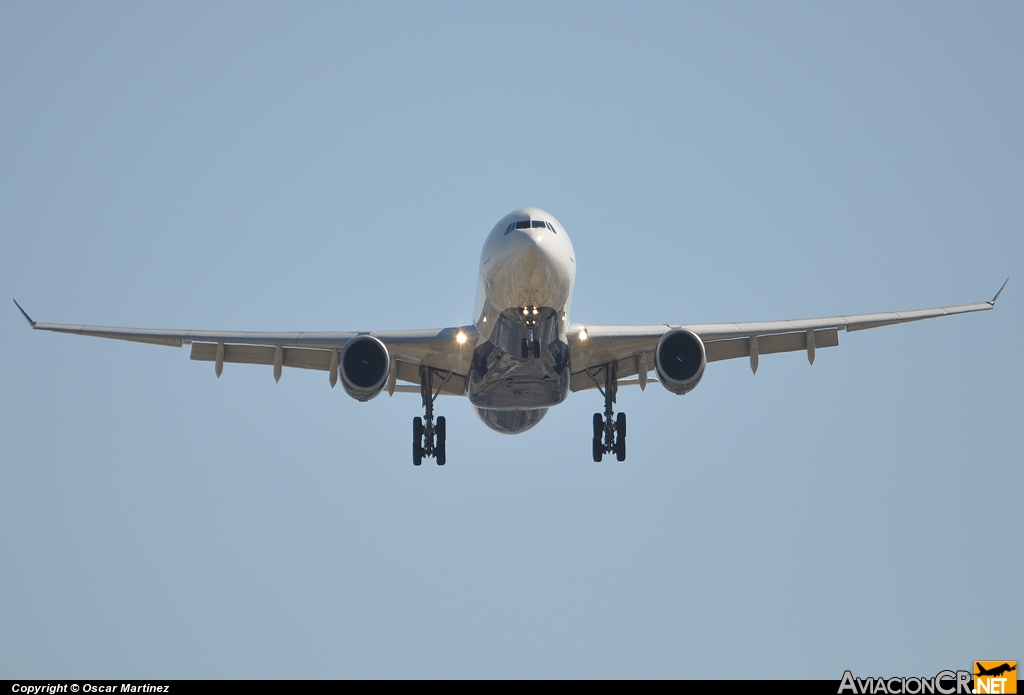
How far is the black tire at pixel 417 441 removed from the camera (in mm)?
34281

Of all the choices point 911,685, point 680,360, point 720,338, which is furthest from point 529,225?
point 911,685

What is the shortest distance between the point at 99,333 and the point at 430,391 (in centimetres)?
785

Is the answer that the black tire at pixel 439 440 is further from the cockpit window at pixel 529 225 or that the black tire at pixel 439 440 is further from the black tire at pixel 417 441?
the cockpit window at pixel 529 225

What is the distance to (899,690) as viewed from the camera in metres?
24.0

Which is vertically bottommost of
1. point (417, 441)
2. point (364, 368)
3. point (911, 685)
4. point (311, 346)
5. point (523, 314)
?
point (911, 685)

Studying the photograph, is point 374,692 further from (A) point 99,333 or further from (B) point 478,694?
(A) point 99,333

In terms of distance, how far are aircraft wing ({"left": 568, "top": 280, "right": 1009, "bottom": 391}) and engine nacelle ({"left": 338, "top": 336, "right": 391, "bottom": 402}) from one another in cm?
430

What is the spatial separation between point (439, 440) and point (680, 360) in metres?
7.10

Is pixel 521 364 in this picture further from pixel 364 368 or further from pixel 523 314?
pixel 364 368

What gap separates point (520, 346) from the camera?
2939 cm

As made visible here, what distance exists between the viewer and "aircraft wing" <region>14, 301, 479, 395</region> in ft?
104

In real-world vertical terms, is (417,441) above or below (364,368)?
below

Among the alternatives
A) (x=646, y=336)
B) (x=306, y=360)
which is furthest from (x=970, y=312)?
(x=306, y=360)

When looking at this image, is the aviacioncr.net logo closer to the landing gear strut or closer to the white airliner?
the white airliner
